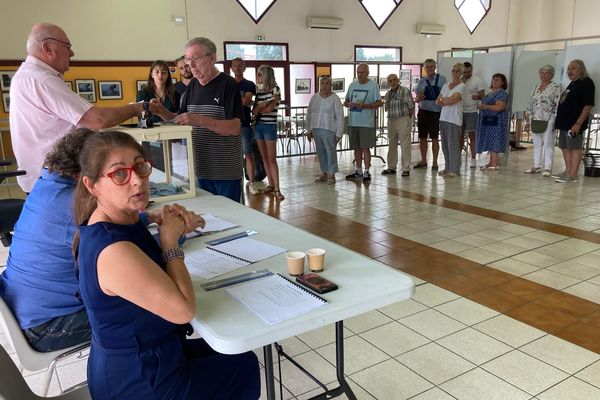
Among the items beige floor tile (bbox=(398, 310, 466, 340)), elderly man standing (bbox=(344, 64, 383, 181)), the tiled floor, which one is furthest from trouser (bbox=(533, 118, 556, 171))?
beige floor tile (bbox=(398, 310, 466, 340))

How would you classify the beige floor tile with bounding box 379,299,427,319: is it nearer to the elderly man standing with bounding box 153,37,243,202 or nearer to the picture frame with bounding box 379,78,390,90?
the elderly man standing with bounding box 153,37,243,202

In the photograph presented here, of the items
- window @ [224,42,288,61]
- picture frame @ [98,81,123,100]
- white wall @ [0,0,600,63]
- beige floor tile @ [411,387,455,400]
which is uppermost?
white wall @ [0,0,600,63]

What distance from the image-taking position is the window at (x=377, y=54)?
12.5 meters

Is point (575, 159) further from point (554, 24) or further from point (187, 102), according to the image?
point (554, 24)

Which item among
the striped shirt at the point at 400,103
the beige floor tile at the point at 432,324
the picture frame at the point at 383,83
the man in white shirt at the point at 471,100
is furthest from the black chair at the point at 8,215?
the picture frame at the point at 383,83

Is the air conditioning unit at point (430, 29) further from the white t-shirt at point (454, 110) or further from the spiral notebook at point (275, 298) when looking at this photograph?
the spiral notebook at point (275, 298)

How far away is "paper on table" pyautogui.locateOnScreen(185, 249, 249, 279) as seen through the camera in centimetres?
171

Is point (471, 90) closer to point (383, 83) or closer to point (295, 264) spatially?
point (383, 83)

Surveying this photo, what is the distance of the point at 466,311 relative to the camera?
310 cm

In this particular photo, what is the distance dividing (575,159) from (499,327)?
5.08 meters

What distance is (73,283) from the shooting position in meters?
1.80

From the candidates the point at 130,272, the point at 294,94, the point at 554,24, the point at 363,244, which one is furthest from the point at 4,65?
the point at 554,24

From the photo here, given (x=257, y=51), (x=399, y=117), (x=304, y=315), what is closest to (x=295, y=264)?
(x=304, y=315)

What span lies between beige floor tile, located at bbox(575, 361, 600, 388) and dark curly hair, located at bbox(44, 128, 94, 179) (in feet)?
8.14
